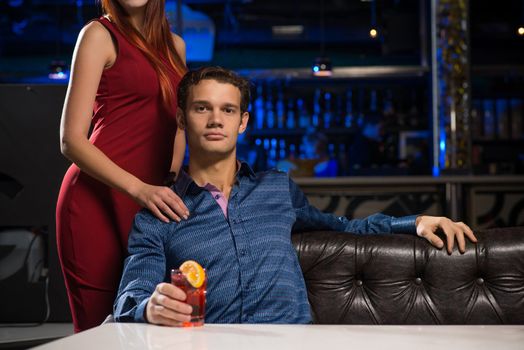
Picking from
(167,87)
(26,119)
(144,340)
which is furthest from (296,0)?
(144,340)

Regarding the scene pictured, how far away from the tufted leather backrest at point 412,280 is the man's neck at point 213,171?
0.32 m

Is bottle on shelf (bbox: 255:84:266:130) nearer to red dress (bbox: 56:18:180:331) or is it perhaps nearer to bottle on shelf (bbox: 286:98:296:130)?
bottle on shelf (bbox: 286:98:296:130)

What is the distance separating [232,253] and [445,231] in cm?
58

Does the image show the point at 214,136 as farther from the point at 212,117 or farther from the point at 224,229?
the point at 224,229

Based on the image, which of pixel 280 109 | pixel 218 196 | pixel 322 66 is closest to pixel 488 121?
pixel 322 66

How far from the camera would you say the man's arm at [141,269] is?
1589mm

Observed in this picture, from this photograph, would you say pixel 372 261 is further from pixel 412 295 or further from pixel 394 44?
pixel 394 44

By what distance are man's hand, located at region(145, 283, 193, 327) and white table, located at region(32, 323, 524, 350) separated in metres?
0.02

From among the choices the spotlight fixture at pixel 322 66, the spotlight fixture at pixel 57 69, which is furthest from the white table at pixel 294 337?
the spotlight fixture at pixel 57 69

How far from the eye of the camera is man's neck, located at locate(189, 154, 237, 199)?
6.31 ft

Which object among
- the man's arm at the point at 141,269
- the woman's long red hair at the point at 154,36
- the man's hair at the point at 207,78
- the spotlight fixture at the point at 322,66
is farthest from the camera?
the spotlight fixture at the point at 322,66

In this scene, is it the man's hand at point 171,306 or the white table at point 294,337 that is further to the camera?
the man's hand at point 171,306

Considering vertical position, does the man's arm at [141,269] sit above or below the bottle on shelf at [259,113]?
below

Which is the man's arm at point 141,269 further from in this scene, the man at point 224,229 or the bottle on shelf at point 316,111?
the bottle on shelf at point 316,111
